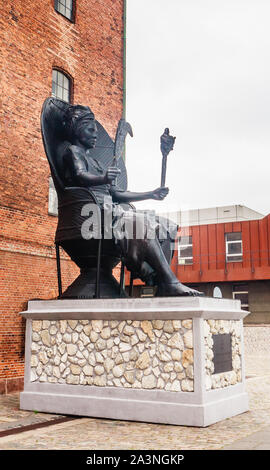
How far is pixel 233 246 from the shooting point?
28922 millimetres

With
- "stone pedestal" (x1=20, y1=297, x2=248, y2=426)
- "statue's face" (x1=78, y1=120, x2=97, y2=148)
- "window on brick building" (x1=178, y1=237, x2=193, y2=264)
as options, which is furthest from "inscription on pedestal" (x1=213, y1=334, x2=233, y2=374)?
"window on brick building" (x1=178, y1=237, x2=193, y2=264)

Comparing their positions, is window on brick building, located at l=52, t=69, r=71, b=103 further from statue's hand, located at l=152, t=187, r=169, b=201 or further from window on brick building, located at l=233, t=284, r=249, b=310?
window on brick building, located at l=233, t=284, r=249, b=310

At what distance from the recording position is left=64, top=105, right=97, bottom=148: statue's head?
855cm

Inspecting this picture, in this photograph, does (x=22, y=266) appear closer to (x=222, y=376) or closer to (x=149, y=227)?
(x=149, y=227)

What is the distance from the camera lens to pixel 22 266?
1212 cm

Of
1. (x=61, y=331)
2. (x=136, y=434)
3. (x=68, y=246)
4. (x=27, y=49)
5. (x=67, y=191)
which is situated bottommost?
(x=136, y=434)

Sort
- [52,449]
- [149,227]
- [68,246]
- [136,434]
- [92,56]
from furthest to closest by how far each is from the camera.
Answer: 1. [92,56]
2. [68,246]
3. [149,227]
4. [136,434]
5. [52,449]

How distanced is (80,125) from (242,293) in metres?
21.7

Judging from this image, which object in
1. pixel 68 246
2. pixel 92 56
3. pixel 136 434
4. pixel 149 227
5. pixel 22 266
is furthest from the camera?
pixel 92 56

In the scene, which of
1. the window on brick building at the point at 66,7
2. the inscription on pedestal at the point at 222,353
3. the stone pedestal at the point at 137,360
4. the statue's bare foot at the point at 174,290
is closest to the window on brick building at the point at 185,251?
the window on brick building at the point at 66,7

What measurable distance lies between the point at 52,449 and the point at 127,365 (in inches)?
82.3

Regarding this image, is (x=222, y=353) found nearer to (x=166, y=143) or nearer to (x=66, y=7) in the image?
(x=166, y=143)

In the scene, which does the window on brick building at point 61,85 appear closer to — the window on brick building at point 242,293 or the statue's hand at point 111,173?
the statue's hand at point 111,173

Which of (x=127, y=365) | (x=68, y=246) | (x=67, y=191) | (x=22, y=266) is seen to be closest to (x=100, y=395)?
(x=127, y=365)
